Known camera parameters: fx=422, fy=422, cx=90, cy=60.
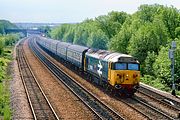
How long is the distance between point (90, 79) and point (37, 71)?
12626mm

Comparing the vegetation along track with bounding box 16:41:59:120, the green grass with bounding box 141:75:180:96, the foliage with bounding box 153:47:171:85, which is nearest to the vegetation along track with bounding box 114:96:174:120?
the vegetation along track with bounding box 16:41:59:120

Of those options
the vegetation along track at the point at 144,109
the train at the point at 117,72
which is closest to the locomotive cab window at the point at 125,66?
the train at the point at 117,72

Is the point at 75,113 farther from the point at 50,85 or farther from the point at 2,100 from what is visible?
the point at 50,85

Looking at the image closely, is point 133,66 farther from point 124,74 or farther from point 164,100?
point 164,100

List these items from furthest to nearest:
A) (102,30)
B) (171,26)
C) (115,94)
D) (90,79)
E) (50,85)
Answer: (102,30) → (171,26) → (90,79) → (50,85) → (115,94)

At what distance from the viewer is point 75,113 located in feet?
86.4

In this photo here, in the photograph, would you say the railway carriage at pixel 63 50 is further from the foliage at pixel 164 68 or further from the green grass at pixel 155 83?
the foliage at pixel 164 68

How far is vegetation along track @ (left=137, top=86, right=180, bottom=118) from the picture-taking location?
2749 centimetres

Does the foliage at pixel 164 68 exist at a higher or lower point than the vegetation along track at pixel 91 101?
higher

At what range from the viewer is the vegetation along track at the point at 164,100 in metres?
27.5

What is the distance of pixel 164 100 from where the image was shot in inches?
1232

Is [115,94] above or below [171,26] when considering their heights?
below

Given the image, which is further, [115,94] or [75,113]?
[115,94]

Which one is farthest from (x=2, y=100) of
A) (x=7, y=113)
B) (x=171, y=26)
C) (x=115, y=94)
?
(x=171, y=26)
